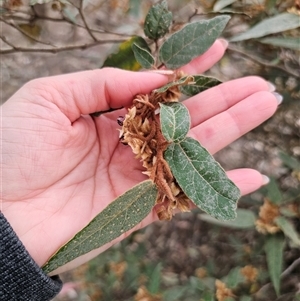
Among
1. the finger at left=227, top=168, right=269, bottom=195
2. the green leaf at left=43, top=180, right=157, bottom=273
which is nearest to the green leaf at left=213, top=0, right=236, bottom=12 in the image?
the finger at left=227, top=168, right=269, bottom=195

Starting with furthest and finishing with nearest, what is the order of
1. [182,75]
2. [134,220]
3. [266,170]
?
[266,170], [182,75], [134,220]

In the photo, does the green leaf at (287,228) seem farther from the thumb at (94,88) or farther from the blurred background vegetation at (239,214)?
the thumb at (94,88)

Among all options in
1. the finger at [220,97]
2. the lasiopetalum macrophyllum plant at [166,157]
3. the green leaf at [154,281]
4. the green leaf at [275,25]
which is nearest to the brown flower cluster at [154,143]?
the lasiopetalum macrophyllum plant at [166,157]

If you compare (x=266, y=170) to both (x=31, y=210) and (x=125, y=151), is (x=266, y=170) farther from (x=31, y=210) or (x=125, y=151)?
(x=31, y=210)

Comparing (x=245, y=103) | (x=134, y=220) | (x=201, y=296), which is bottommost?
(x=201, y=296)

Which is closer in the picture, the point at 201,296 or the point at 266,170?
the point at 201,296

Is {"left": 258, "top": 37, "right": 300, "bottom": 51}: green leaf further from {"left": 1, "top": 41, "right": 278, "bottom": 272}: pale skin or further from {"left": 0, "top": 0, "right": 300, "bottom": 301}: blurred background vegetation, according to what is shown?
{"left": 1, "top": 41, "right": 278, "bottom": 272}: pale skin

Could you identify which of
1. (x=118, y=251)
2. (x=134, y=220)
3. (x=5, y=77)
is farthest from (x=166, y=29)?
(x=5, y=77)
